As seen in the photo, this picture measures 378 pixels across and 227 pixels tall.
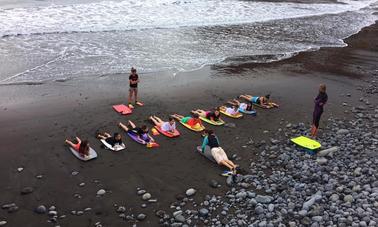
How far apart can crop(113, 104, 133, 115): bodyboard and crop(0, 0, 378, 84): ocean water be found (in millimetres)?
5254

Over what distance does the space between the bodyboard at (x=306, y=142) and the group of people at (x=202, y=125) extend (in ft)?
3.09

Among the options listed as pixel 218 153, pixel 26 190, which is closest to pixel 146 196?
pixel 218 153

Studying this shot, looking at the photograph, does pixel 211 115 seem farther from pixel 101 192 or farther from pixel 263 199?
pixel 101 192

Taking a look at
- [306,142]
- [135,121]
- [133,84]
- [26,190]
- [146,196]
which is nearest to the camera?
[146,196]

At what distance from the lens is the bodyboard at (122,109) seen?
17898 millimetres

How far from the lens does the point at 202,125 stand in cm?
1706

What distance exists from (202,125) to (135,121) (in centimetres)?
298

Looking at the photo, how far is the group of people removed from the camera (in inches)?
547

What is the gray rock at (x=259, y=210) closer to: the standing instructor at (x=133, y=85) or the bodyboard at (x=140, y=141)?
the bodyboard at (x=140, y=141)

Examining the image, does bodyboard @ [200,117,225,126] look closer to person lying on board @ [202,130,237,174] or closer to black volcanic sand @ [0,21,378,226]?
black volcanic sand @ [0,21,378,226]

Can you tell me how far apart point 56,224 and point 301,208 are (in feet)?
22.4

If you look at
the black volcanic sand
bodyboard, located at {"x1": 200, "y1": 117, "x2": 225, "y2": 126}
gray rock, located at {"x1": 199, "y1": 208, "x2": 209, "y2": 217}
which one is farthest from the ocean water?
gray rock, located at {"x1": 199, "y1": 208, "x2": 209, "y2": 217}

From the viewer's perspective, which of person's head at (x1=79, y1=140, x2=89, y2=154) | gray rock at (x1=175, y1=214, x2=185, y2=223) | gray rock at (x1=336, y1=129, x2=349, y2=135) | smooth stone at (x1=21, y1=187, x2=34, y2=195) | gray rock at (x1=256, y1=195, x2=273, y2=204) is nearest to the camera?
gray rock at (x1=175, y1=214, x2=185, y2=223)

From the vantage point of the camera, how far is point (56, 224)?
10695 mm
